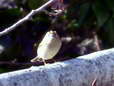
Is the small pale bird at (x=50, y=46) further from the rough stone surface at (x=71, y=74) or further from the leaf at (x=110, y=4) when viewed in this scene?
the leaf at (x=110, y=4)

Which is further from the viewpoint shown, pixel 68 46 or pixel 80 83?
pixel 68 46

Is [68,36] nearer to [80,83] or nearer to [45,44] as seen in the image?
[45,44]

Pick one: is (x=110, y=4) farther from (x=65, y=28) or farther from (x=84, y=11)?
(x=65, y=28)

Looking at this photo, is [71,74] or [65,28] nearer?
[71,74]

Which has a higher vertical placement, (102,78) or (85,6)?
(85,6)

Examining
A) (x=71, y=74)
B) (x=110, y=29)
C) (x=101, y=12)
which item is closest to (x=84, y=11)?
Result: (x=101, y=12)

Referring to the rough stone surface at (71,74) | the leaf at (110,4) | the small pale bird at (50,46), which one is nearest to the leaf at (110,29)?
the leaf at (110,4)

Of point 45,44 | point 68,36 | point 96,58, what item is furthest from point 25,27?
point 96,58
